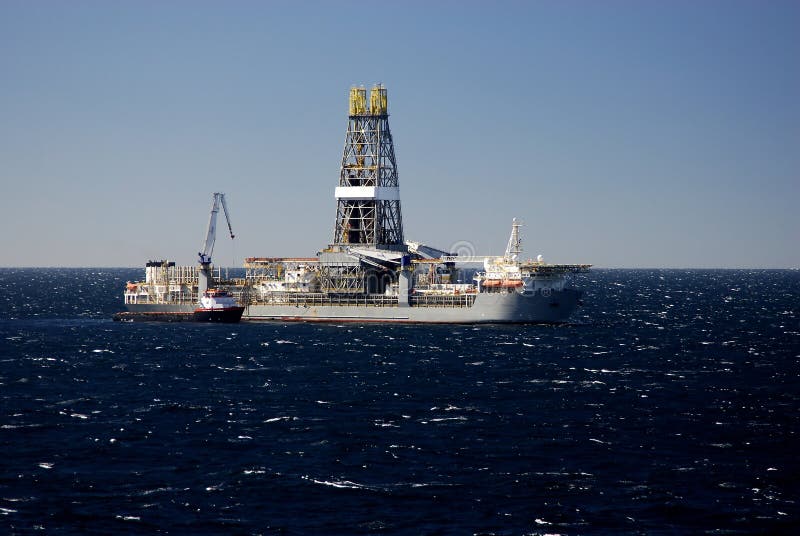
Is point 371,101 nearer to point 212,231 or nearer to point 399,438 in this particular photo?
point 212,231

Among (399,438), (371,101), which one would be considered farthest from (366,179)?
(399,438)

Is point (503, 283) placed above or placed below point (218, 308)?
above

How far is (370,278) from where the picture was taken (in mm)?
134125

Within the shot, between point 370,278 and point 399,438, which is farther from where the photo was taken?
point 370,278

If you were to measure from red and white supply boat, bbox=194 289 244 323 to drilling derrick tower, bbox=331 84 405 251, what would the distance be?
61.3 ft

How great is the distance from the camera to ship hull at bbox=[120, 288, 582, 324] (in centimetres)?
12256

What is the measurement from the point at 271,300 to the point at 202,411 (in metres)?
74.0

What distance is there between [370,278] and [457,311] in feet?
49.6

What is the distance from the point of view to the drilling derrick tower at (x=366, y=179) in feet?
464

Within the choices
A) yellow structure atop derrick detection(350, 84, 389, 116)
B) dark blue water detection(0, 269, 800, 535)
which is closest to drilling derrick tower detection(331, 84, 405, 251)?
yellow structure atop derrick detection(350, 84, 389, 116)

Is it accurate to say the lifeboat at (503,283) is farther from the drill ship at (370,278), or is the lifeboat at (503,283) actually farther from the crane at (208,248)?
the crane at (208,248)

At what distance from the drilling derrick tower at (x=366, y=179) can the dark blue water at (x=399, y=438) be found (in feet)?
135

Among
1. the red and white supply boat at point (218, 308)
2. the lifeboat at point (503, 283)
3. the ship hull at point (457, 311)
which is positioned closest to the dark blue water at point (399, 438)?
the ship hull at point (457, 311)

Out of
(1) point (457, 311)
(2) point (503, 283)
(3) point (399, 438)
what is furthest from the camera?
(1) point (457, 311)
